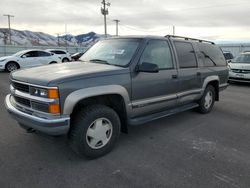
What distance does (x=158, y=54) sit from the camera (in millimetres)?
4055

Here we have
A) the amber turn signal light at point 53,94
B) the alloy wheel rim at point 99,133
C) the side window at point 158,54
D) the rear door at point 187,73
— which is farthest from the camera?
the rear door at point 187,73

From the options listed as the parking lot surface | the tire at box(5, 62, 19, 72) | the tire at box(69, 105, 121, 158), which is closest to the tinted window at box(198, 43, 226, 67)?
the parking lot surface

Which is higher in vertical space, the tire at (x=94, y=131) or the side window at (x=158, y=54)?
the side window at (x=158, y=54)

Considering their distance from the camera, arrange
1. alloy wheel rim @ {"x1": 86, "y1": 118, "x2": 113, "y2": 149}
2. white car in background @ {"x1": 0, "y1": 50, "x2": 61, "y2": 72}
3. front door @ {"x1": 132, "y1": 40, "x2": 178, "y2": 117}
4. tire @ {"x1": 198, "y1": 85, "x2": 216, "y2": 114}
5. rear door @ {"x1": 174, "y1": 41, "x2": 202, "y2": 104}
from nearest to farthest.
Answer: alloy wheel rim @ {"x1": 86, "y1": 118, "x2": 113, "y2": 149} < front door @ {"x1": 132, "y1": 40, "x2": 178, "y2": 117} < rear door @ {"x1": 174, "y1": 41, "x2": 202, "y2": 104} < tire @ {"x1": 198, "y1": 85, "x2": 216, "y2": 114} < white car in background @ {"x1": 0, "y1": 50, "x2": 61, "y2": 72}

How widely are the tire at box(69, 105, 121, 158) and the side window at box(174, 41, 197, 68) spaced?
6.68 ft

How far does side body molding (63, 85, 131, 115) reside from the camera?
280 cm

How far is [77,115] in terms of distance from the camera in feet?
10.1

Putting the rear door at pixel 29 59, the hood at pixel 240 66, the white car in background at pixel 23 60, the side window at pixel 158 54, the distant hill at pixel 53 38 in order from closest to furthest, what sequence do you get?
the side window at pixel 158 54 → the hood at pixel 240 66 → the white car in background at pixel 23 60 → the rear door at pixel 29 59 → the distant hill at pixel 53 38

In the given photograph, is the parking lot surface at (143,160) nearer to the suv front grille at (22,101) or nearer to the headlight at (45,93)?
the suv front grille at (22,101)

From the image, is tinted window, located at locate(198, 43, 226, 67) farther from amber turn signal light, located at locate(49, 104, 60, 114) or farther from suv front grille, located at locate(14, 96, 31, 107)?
suv front grille, located at locate(14, 96, 31, 107)

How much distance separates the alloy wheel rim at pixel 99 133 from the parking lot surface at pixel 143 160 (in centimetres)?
24

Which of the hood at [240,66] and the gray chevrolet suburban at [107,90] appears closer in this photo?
the gray chevrolet suburban at [107,90]

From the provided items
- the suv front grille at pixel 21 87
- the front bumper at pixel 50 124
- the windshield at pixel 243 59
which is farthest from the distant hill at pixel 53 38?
the front bumper at pixel 50 124

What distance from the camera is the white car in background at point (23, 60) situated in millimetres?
13961
